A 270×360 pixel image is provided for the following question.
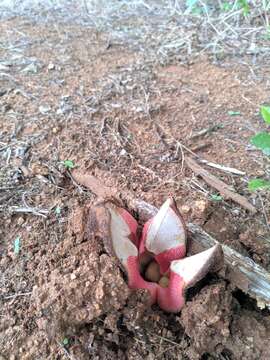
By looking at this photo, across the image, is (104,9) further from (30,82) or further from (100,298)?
(100,298)

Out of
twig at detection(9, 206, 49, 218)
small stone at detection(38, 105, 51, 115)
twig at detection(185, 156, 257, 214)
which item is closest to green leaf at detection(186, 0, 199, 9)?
small stone at detection(38, 105, 51, 115)

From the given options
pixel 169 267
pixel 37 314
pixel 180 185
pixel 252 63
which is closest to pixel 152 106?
pixel 180 185

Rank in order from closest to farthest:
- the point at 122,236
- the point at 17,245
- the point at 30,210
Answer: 1. the point at 122,236
2. the point at 17,245
3. the point at 30,210

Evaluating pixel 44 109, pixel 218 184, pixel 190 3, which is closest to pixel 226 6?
pixel 190 3

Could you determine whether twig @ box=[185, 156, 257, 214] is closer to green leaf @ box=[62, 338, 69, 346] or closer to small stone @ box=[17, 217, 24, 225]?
small stone @ box=[17, 217, 24, 225]

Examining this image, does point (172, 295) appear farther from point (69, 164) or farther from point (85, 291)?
point (69, 164)

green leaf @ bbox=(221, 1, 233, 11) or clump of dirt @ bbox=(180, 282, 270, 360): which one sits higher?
green leaf @ bbox=(221, 1, 233, 11)

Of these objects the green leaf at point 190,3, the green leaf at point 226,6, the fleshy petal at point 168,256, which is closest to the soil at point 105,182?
the fleshy petal at point 168,256
